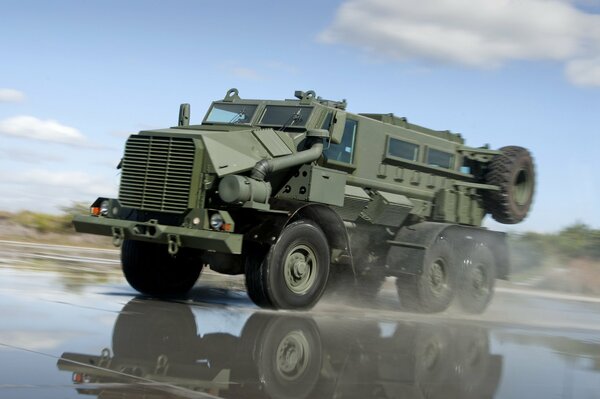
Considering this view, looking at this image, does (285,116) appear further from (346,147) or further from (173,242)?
(173,242)

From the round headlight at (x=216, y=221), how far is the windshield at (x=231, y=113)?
253 cm

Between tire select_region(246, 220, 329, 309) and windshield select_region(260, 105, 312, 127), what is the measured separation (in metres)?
1.70

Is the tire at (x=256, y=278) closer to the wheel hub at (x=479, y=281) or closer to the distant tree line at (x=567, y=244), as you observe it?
the wheel hub at (x=479, y=281)

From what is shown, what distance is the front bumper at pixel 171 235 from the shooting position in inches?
415

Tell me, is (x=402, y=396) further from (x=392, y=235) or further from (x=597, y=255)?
(x=597, y=255)

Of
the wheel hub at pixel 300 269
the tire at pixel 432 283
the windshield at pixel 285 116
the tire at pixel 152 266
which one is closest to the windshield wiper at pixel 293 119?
the windshield at pixel 285 116

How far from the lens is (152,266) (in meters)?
12.2

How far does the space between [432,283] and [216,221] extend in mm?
4517

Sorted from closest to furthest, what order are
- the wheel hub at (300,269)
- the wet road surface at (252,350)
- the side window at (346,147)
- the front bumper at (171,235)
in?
the wet road surface at (252,350)
the front bumper at (171,235)
the wheel hub at (300,269)
the side window at (346,147)

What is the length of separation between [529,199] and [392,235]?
3.57m

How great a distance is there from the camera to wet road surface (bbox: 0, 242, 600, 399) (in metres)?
6.30

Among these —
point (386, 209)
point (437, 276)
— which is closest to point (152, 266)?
point (386, 209)

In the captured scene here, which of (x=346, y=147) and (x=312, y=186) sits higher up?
(x=346, y=147)

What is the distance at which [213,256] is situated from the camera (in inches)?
463
